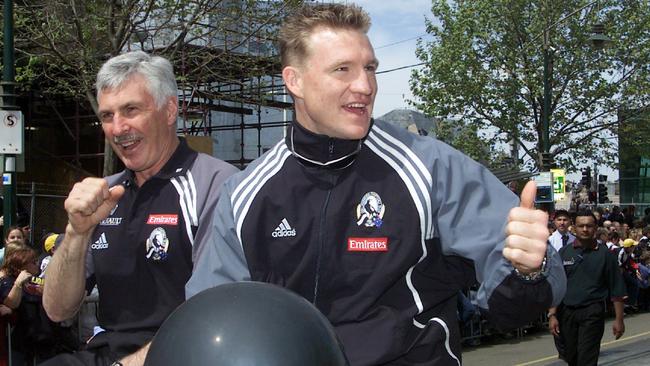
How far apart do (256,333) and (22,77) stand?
1580cm

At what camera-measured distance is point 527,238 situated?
7.67 ft

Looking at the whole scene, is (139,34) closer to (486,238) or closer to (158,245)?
(158,245)

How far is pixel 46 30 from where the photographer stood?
16188 mm

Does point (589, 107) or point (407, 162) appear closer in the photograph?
point (407, 162)

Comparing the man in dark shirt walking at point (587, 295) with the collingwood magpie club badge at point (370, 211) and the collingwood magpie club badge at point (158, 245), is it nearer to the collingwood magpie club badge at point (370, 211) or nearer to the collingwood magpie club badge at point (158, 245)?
the collingwood magpie club badge at point (158, 245)

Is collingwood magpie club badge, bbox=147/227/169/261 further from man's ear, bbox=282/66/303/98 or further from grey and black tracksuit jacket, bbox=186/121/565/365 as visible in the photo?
man's ear, bbox=282/66/303/98

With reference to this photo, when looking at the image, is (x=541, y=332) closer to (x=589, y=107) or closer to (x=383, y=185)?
(x=383, y=185)

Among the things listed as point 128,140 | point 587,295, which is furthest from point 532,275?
point 587,295

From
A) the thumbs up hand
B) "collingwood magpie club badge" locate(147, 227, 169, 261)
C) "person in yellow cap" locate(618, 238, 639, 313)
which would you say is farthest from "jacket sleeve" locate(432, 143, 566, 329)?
"person in yellow cap" locate(618, 238, 639, 313)

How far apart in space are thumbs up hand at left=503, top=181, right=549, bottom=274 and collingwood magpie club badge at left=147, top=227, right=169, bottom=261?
4.97 feet

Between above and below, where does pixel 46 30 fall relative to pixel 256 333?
above

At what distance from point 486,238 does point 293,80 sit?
35.8 inches

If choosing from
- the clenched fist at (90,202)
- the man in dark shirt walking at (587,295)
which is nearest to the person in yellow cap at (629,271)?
the man in dark shirt walking at (587,295)

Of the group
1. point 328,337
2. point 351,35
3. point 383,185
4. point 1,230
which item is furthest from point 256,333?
point 1,230
